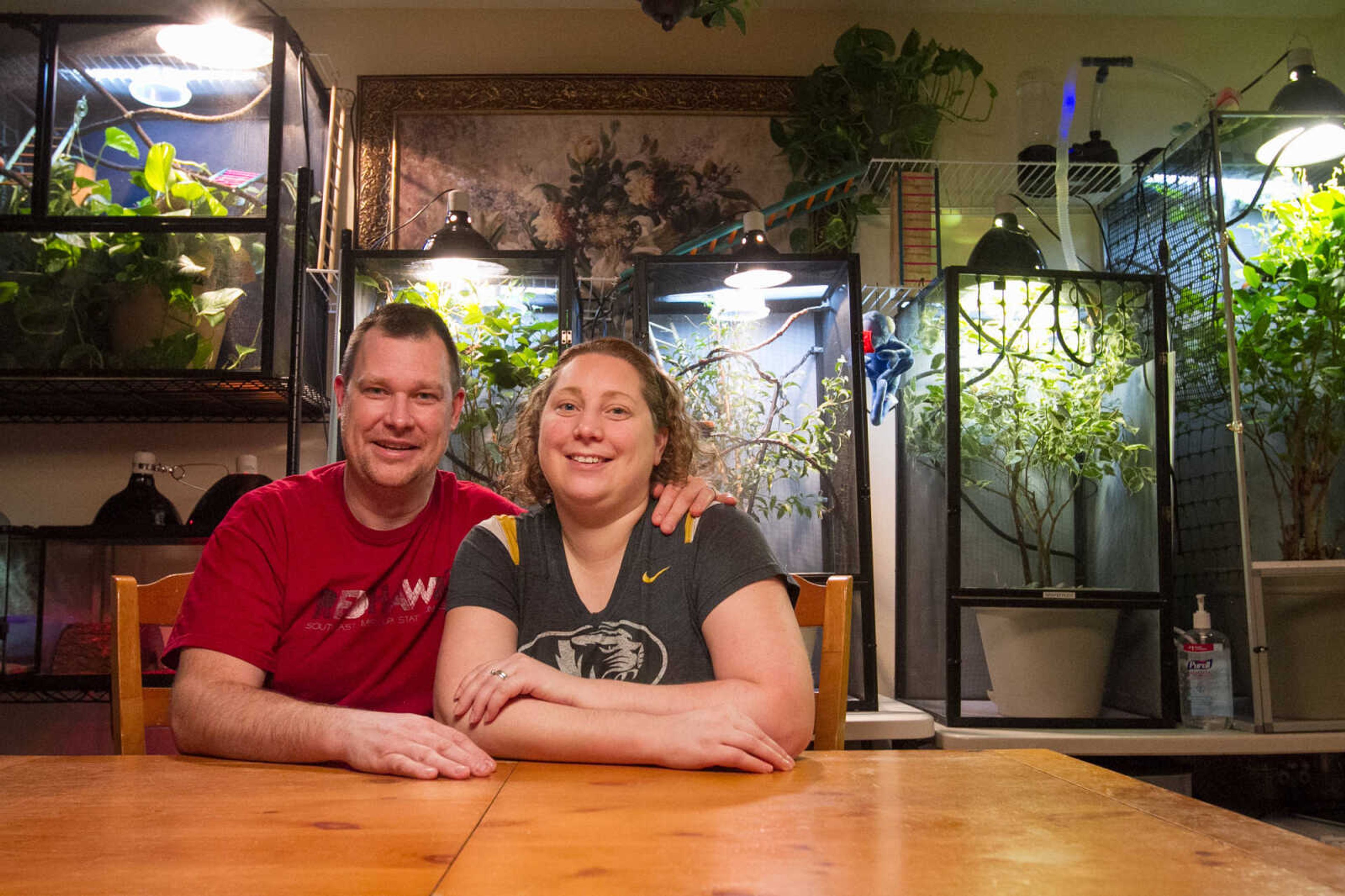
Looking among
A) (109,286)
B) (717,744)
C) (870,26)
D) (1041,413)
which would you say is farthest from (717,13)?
(717,744)

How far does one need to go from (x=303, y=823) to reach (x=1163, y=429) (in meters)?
2.47

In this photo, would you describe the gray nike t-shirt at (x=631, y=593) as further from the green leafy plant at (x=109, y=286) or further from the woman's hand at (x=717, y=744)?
the green leafy plant at (x=109, y=286)

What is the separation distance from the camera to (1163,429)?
8.55 feet

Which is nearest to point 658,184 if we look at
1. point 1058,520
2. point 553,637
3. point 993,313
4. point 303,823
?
point 993,313

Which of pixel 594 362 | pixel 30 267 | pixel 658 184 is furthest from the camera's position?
pixel 658 184

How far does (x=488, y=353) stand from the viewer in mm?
2621

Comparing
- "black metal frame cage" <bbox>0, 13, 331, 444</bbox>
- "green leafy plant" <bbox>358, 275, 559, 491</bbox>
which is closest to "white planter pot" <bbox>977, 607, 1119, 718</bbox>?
"green leafy plant" <bbox>358, 275, 559, 491</bbox>

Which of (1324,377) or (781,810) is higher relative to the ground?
(1324,377)

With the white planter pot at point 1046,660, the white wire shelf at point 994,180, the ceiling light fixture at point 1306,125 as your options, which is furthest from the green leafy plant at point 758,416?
the ceiling light fixture at point 1306,125

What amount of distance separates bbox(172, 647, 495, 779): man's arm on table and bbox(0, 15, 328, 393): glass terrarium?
1287 millimetres

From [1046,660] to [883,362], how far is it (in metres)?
0.94

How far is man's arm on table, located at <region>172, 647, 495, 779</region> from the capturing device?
1.02 meters

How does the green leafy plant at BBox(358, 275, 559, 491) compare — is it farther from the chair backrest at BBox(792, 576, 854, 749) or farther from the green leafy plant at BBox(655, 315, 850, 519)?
the chair backrest at BBox(792, 576, 854, 749)

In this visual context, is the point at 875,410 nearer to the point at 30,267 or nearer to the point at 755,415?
the point at 755,415
